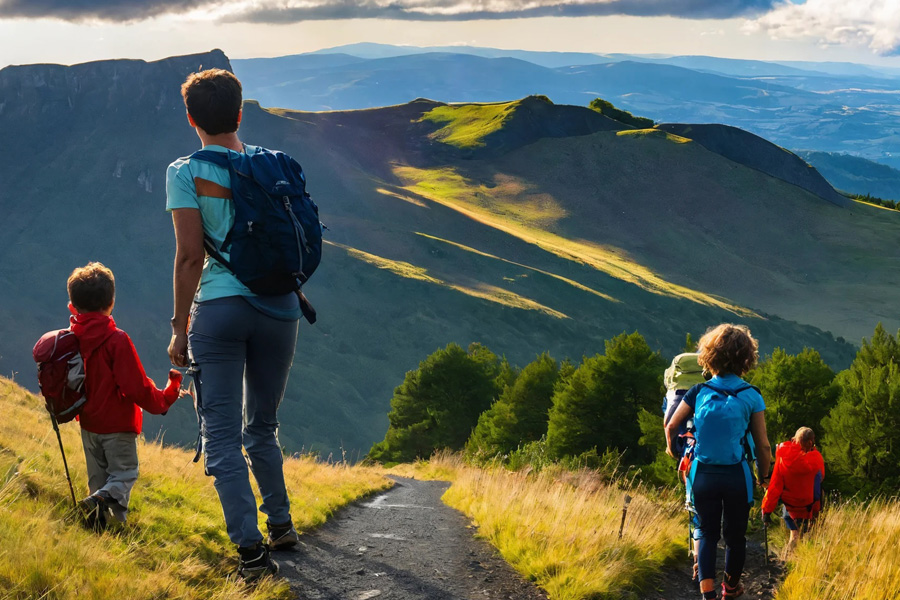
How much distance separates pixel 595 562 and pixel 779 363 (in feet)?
43.8

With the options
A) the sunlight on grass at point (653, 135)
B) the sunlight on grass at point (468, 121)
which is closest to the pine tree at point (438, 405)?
the sunlight on grass at point (653, 135)

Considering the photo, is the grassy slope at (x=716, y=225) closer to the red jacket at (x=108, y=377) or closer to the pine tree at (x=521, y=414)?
the pine tree at (x=521, y=414)

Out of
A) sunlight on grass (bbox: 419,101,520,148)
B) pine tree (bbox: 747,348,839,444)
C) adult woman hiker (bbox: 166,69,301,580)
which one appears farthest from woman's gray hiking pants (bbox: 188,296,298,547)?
sunlight on grass (bbox: 419,101,520,148)

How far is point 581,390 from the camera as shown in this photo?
24.5 meters

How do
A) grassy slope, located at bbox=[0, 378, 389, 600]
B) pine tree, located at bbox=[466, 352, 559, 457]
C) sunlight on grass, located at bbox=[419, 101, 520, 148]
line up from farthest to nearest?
sunlight on grass, located at bbox=[419, 101, 520, 148]
pine tree, located at bbox=[466, 352, 559, 457]
grassy slope, located at bbox=[0, 378, 389, 600]

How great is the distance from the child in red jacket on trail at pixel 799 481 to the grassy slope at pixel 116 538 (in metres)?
4.28

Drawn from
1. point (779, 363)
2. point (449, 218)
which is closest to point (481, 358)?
point (779, 363)

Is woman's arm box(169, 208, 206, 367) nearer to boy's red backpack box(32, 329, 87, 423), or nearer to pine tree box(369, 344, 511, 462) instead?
boy's red backpack box(32, 329, 87, 423)

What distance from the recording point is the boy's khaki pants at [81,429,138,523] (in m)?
4.79

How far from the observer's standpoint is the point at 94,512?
4633mm

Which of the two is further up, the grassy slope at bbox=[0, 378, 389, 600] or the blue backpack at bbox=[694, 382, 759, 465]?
the blue backpack at bbox=[694, 382, 759, 465]

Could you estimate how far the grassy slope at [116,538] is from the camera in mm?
3510

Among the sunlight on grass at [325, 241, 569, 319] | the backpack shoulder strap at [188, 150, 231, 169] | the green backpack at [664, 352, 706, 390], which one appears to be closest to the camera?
the backpack shoulder strap at [188, 150, 231, 169]

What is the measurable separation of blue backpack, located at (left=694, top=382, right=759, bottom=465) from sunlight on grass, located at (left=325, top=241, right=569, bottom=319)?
78.3 metres
